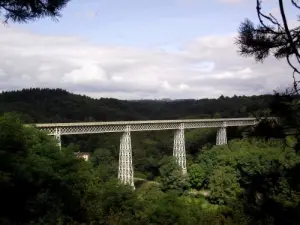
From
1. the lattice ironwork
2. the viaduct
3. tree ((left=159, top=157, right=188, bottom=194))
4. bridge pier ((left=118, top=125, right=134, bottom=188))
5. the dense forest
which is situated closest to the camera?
the dense forest

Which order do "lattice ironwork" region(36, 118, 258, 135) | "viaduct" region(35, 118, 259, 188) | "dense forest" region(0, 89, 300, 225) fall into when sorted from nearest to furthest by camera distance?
"dense forest" region(0, 89, 300, 225) < "lattice ironwork" region(36, 118, 258, 135) < "viaduct" region(35, 118, 259, 188)

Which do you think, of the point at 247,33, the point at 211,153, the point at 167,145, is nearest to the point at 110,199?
the point at 247,33

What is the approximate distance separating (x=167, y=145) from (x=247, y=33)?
59.1 metres

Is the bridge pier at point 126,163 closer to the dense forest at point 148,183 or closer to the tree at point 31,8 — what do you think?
the dense forest at point 148,183

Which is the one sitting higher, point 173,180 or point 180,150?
point 180,150

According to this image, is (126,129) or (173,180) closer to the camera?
(173,180)

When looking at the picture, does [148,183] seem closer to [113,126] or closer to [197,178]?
[197,178]

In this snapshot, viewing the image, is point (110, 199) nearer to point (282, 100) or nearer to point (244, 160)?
point (282, 100)

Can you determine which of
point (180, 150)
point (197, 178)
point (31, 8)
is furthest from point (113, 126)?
point (31, 8)

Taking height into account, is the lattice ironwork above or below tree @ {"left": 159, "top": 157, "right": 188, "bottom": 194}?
above

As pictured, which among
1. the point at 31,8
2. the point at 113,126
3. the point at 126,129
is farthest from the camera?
the point at 126,129

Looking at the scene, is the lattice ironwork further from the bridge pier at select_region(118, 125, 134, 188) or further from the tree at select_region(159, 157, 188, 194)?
the tree at select_region(159, 157, 188, 194)

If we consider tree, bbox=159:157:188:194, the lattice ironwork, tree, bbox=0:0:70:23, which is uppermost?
tree, bbox=0:0:70:23

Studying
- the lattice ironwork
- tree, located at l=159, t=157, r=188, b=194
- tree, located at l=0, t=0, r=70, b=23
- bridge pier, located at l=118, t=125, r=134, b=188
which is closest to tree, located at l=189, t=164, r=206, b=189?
tree, located at l=159, t=157, r=188, b=194
